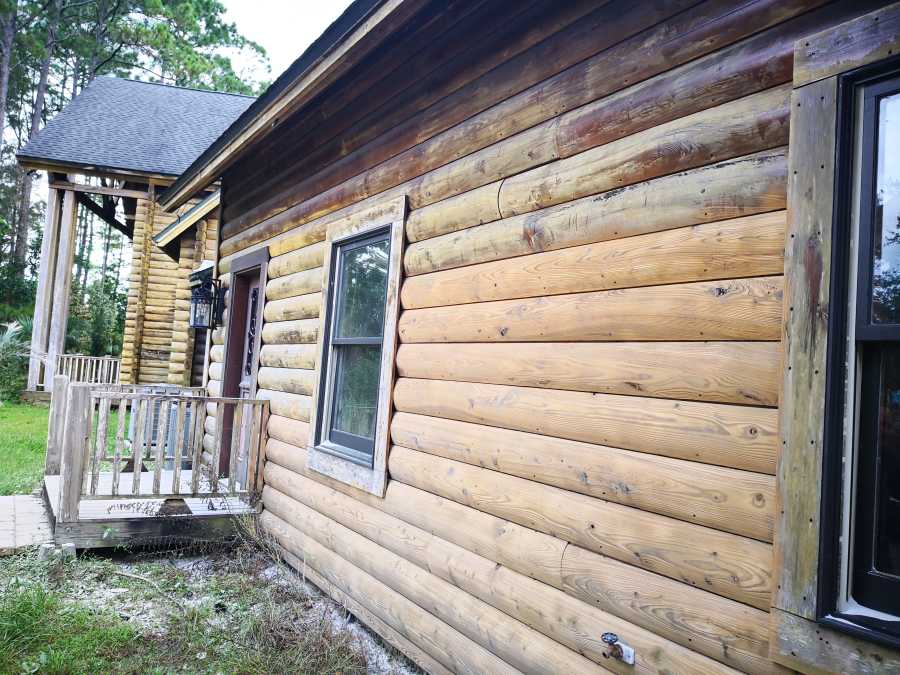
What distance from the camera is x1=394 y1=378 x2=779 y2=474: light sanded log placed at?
6.42ft

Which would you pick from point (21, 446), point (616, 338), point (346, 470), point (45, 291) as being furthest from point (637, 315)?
point (45, 291)

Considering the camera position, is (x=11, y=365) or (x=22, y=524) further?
(x=11, y=365)

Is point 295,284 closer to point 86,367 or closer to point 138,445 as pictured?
point 138,445

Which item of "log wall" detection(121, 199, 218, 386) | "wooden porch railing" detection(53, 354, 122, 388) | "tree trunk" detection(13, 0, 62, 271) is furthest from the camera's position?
"tree trunk" detection(13, 0, 62, 271)

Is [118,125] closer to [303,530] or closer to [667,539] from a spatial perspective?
[303,530]

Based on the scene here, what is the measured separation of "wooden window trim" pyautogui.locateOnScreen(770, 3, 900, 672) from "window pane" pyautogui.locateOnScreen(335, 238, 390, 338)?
2676 millimetres

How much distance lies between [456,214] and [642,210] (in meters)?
1.24

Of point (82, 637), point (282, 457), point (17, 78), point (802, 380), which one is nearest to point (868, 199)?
point (802, 380)

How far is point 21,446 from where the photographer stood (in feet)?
31.3

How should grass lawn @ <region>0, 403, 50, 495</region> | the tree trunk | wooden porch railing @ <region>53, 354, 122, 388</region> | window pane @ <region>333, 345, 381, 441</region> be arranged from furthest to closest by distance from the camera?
the tree trunk
wooden porch railing @ <region>53, 354, 122, 388</region>
grass lawn @ <region>0, 403, 50, 495</region>
window pane @ <region>333, 345, 381, 441</region>

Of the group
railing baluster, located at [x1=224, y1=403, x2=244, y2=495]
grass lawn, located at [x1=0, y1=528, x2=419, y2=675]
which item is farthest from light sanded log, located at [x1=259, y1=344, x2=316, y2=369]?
grass lawn, located at [x1=0, y1=528, x2=419, y2=675]

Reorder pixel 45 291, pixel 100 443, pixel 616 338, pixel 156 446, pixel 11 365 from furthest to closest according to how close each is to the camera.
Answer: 1. pixel 11 365
2. pixel 45 291
3. pixel 156 446
4. pixel 100 443
5. pixel 616 338

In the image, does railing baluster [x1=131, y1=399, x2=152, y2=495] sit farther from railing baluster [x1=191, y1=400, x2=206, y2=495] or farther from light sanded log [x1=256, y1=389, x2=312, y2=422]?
light sanded log [x1=256, y1=389, x2=312, y2=422]

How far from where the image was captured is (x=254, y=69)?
3052cm
